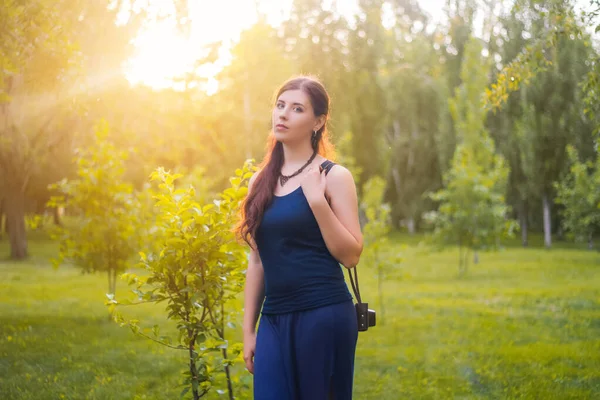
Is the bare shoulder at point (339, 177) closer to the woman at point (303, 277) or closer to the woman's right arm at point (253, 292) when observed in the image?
the woman at point (303, 277)

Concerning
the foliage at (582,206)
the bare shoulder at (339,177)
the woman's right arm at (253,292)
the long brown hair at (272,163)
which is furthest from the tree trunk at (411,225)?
the bare shoulder at (339,177)

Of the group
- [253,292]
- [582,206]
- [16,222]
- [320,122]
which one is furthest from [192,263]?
[582,206]

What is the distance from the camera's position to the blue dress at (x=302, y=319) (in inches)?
110

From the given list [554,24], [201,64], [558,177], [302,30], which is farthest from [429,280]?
[302,30]

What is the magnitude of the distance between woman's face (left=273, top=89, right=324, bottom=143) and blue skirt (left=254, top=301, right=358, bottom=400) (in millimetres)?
780

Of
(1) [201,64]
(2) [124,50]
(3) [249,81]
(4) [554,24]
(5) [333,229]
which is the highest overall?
(3) [249,81]

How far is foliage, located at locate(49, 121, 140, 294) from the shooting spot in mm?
10176

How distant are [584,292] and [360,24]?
27950mm

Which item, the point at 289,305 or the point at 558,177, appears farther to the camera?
the point at 558,177

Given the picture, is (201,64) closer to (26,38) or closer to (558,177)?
(26,38)

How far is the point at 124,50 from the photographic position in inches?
459

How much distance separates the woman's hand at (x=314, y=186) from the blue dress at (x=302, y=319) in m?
0.08

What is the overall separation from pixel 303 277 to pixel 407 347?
697 cm

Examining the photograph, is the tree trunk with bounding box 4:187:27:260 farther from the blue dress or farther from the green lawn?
the blue dress
